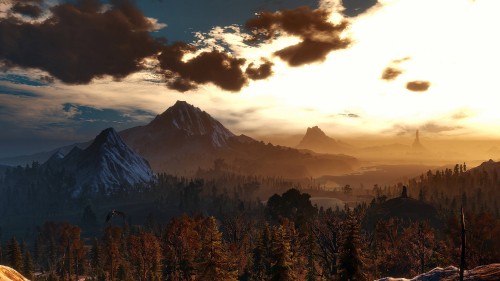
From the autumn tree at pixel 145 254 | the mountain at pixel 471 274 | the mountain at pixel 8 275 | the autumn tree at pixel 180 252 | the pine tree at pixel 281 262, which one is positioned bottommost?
the autumn tree at pixel 145 254

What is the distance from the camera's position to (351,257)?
47469mm

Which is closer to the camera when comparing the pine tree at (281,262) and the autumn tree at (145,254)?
the pine tree at (281,262)

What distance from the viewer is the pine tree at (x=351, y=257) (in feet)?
154

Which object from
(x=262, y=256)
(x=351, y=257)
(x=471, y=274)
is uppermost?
(x=471, y=274)

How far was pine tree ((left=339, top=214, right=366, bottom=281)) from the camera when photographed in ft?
154

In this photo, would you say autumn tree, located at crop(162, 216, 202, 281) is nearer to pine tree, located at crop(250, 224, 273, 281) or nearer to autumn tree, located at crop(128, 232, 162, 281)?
autumn tree, located at crop(128, 232, 162, 281)

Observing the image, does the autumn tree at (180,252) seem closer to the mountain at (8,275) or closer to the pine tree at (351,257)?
the pine tree at (351,257)

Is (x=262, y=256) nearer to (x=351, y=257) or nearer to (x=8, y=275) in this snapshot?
(x=351, y=257)

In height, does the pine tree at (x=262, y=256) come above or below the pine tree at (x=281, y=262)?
below

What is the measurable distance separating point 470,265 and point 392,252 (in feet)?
79.6

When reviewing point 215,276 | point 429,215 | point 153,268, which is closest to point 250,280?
point 215,276

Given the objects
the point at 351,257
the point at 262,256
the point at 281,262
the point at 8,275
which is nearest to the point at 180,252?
the point at 262,256

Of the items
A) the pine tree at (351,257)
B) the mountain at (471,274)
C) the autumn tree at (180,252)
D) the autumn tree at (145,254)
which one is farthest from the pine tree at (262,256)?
the mountain at (471,274)

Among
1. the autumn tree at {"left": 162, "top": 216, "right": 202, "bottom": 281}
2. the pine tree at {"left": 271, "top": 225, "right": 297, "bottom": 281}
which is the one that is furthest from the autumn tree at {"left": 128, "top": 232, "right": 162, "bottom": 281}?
the pine tree at {"left": 271, "top": 225, "right": 297, "bottom": 281}
